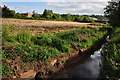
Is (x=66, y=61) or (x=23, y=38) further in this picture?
(x=66, y=61)

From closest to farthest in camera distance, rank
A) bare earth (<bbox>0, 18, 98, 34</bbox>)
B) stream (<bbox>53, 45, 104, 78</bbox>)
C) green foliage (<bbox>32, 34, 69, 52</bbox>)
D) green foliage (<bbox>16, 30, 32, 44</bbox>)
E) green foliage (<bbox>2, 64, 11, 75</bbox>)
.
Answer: green foliage (<bbox>2, 64, 11, 75</bbox>), stream (<bbox>53, 45, 104, 78</bbox>), green foliage (<bbox>16, 30, 32, 44</bbox>), green foliage (<bbox>32, 34, 69, 52</bbox>), bare earth (<bbox>0, 18, 98, 34</bbox>)

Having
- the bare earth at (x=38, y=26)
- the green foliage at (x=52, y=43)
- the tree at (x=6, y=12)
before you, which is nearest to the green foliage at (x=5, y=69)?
the green foliage at (x=52, y=43)

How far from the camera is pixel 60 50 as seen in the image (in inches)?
378

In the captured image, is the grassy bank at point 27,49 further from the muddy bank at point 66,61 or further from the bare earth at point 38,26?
the bare earth at point 38,26

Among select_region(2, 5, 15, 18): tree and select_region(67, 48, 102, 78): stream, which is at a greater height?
select_region(2, 5, 15, 18): tree

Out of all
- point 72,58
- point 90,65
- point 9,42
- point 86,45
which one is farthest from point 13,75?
point 86,45

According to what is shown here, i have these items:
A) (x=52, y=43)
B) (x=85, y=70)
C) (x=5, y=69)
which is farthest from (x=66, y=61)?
(x=5, y=69)

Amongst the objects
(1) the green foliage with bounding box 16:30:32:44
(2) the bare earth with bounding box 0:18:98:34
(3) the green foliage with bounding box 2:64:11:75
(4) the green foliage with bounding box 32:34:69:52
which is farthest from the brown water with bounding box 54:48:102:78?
(2) the bare earth with bounding box 0:18:98:34

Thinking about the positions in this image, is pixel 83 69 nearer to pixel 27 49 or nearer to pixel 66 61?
pixel 66 61

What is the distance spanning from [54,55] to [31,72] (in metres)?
2.23

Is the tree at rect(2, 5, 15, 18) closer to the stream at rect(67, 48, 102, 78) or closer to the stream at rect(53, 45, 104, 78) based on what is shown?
the stream at rect(53, 45, 104, 78)

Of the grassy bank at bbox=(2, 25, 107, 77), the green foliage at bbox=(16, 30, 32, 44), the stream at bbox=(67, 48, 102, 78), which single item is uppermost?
the green foliage at bbox=(16, 30, 32, 44)

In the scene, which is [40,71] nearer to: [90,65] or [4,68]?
[4,68]

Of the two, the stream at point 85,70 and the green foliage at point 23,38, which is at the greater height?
the green foliage at point 23,38
